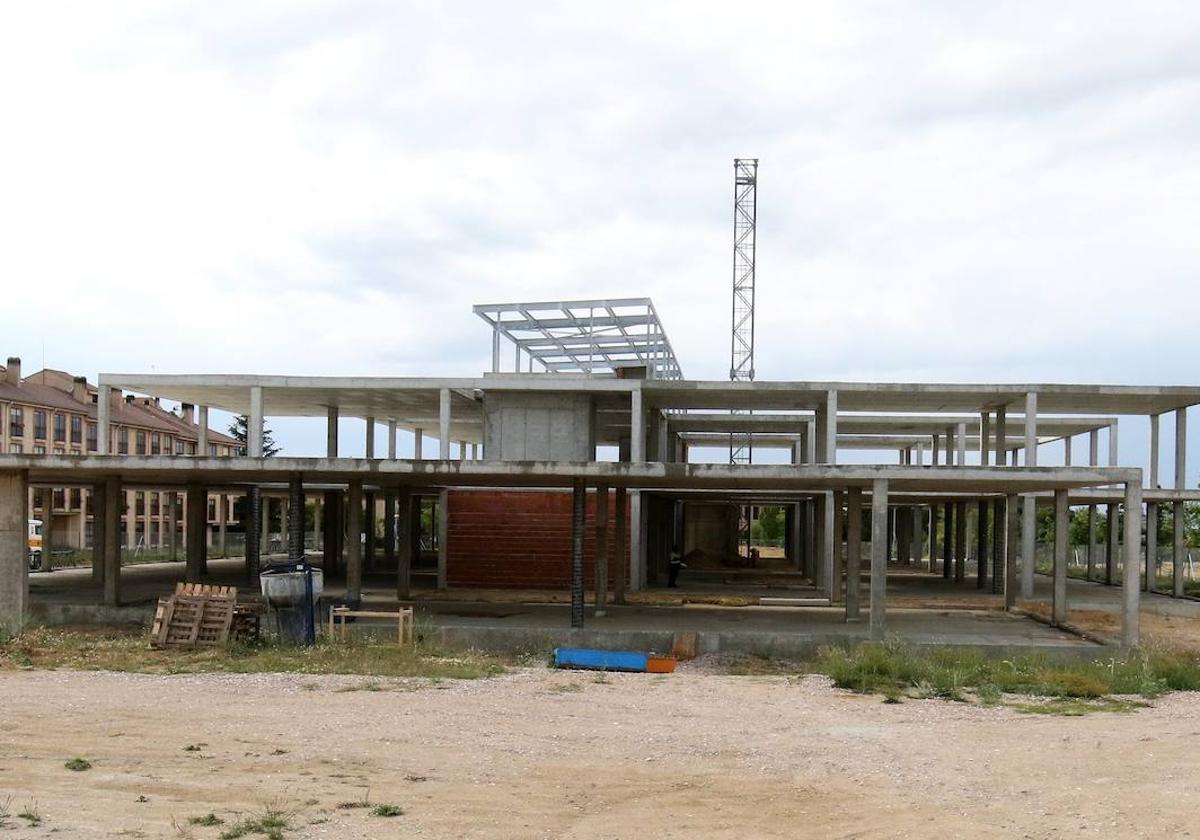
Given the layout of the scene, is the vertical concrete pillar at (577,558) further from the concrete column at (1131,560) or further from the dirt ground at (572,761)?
the concrete column at (1131,560)

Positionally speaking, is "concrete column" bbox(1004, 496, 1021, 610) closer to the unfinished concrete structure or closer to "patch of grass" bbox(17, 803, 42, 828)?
the unfinished concrete structure

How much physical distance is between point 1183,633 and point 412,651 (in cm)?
1584

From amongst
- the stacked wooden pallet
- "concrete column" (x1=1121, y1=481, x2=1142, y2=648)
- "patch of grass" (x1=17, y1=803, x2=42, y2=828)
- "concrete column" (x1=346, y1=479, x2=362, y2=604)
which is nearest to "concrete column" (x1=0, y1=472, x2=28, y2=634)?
the stacked wooden pallet

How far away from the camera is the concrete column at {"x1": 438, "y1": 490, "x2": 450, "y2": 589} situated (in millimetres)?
29188

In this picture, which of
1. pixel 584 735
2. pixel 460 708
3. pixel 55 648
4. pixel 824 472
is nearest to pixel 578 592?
pixel 824 472

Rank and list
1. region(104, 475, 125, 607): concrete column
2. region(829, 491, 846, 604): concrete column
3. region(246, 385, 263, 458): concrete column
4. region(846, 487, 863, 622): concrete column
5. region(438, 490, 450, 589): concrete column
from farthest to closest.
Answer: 1. region(246, 385, 263, 458): concrete column
2. region(438, 490, 450, 589): concrete column
3. region(829, 491, 846, 604): concrete column
4. region(104, 475, 125, 607): concrete column
5. region(846, 487, 863, 622): concrete column

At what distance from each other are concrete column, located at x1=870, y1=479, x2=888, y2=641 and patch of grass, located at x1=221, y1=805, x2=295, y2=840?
12.4 m

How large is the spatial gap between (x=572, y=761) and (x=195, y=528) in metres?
20.0

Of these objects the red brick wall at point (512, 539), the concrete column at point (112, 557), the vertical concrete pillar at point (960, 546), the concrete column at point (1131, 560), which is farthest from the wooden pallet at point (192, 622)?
the vertical concrete pillar at point (960, 546)

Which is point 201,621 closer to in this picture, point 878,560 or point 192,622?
point 192,622

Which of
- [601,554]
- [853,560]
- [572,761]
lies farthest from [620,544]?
[572,761]

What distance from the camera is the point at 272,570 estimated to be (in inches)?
760

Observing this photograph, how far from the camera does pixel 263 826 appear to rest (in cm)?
845

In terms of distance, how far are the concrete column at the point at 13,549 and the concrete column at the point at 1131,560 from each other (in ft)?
64.0
